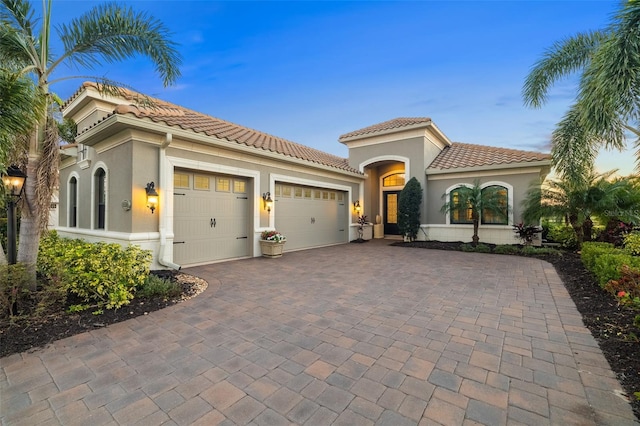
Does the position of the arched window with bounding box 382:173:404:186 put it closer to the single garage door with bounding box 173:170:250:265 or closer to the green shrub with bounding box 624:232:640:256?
the single garage door with bounding box 173:170:250:265

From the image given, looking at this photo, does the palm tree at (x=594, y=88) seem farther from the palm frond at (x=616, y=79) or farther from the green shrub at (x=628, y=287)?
the green shrub at (x=628, y=287)

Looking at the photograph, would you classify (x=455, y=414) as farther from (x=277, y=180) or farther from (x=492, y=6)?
(x=492, y=6)

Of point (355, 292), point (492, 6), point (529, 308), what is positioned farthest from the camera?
point (492, 6)

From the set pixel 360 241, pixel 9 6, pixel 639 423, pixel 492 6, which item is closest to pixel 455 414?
pixel 639 423

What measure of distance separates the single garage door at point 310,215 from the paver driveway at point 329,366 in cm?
525

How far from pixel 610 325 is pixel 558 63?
7.92 m

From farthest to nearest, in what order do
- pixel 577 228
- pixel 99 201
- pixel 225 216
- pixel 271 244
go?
pixel 577 228 → pixel 271 244 → pixel 99 201 → pixel 225 216

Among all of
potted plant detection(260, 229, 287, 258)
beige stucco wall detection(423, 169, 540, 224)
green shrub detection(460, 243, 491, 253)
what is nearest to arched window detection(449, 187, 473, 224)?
beige stucco wall detection(423, 169, 540, 224)

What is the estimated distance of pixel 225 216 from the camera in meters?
8.04

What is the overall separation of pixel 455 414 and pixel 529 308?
3.25 meters

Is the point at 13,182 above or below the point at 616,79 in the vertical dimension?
below

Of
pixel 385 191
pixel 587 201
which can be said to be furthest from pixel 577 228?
pixel 385 191

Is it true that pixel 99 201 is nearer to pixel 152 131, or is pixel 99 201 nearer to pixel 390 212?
pixel 152 131

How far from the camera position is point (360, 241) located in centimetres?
1308
